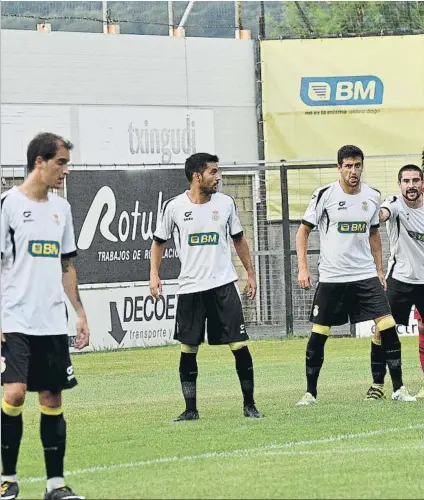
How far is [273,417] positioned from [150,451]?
2.27m

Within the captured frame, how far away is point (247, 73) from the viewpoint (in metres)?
29.2

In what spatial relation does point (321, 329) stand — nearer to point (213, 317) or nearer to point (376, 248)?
point (376, 248)

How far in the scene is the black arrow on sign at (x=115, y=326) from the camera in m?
22.6

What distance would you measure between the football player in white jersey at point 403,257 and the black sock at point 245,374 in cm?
171

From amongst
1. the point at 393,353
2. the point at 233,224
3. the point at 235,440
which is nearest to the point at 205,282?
the point at 233,224

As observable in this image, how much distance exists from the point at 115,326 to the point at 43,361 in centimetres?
1403

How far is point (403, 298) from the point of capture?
14297mm

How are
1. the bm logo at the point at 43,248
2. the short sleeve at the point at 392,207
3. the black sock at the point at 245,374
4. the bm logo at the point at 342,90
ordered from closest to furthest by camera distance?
1. the bm logo at the point at 43,248
2. the black sock at the point at 245,374
3. the short sleeve at the point at 392,207
4. the bm logo at the point at 342,90

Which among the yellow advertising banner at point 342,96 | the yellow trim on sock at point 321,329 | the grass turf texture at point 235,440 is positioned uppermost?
the yellow advertising banner at point 342,96

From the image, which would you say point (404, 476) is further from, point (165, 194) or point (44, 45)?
point (44, 45)

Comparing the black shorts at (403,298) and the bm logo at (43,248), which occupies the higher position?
the bm logo at (43,248)

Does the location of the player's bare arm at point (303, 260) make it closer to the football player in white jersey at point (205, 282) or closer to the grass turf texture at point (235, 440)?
the football player in white jersey at point (205, 282)

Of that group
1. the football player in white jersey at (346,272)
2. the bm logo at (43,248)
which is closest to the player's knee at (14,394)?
the bm logo at (43,248)

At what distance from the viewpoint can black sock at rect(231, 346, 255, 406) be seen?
12.7m
